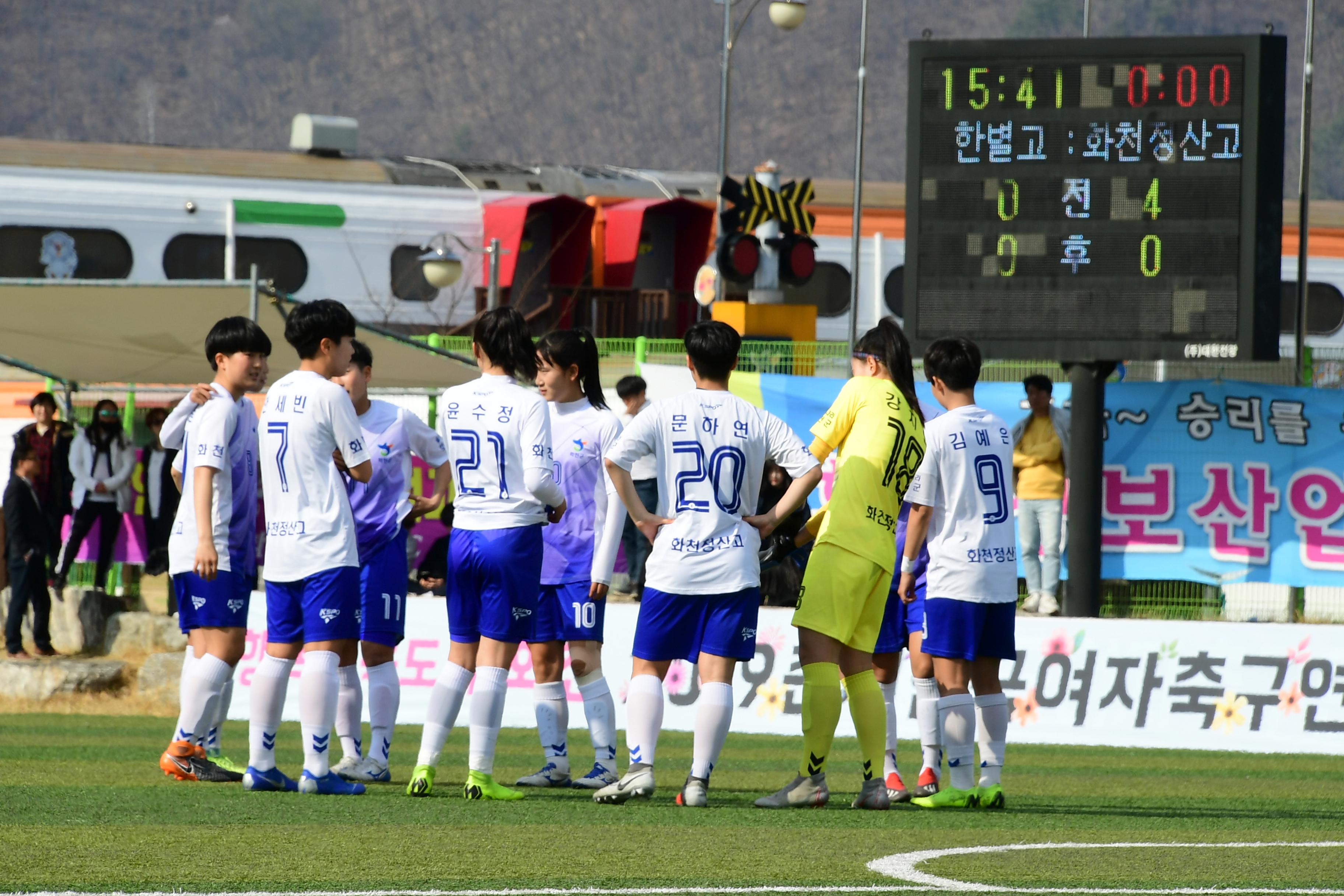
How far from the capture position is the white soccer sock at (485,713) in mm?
7977

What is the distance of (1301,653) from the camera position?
12219mm

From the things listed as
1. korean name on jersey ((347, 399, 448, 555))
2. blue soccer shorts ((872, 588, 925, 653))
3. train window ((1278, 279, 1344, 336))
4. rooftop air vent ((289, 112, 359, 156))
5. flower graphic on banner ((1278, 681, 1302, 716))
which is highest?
rooftop air vent ((289, 112, 359, 156))

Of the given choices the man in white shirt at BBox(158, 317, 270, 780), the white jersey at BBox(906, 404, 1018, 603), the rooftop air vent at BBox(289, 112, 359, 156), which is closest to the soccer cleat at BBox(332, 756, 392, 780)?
the man in white shirt at BBox(158, 317, 270, 780)

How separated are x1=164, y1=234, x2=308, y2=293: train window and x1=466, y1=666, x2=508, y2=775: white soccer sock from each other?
16.2 metres

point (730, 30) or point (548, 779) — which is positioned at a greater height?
point (730, 30)

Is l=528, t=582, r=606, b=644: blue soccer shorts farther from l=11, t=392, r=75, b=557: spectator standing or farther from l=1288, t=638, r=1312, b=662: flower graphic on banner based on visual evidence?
l=11, t=392, r=75, b=557: spectator standing

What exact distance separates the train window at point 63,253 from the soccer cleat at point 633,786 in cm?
1621

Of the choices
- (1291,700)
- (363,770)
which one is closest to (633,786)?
(363,770)

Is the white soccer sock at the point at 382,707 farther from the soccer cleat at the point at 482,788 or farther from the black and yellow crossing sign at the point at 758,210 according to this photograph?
the black and yellow crossing sign at the point at 758,210

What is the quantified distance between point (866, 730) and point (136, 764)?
3809 millimetres

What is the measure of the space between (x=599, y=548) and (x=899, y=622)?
145 centimetres

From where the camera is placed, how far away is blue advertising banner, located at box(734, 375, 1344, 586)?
607 inches

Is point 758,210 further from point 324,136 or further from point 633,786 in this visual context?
point 633,786

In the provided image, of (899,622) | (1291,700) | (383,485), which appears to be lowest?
(1291,700)
